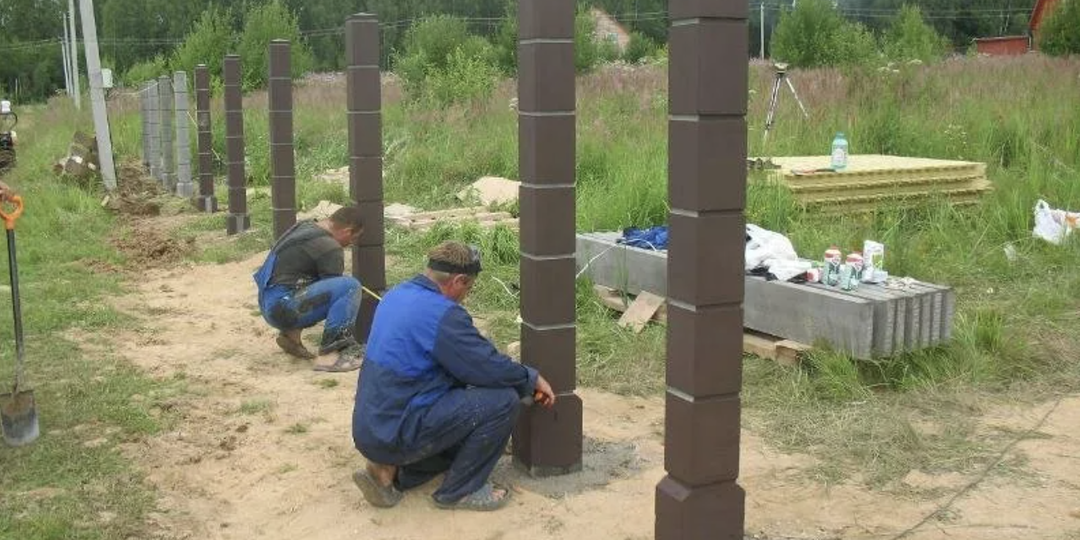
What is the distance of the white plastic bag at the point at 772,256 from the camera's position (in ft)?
22.0

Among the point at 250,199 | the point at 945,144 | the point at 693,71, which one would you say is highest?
the point at 693,71

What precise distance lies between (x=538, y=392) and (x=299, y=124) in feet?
63.6

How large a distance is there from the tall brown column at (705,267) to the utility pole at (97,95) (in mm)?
16050

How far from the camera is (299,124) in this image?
23.2 meters

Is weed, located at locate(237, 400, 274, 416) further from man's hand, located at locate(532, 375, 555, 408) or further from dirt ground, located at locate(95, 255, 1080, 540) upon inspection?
man's hand, located at locate(532, 375, 555, 408)

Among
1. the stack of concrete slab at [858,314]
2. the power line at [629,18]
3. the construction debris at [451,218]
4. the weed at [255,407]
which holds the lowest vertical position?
the weed at [255,407]

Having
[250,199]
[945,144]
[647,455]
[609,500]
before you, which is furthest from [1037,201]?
[250,199]

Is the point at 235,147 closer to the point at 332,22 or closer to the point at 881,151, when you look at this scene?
the point at 881,151

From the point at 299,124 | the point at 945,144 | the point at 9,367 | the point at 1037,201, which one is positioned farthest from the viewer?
the point at 299,124

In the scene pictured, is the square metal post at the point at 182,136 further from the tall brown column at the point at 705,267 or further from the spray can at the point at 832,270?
the tall brown column at the point at 705,267

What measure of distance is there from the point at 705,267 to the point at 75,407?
4120 millimetres

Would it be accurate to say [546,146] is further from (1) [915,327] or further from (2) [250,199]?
(2) [250,199]

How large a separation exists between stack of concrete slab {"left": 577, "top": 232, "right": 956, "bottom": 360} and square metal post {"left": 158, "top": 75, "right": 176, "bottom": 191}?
13.9 meters

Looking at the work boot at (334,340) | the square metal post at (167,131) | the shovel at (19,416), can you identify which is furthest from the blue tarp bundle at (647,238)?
the square metal post at (167,131)
